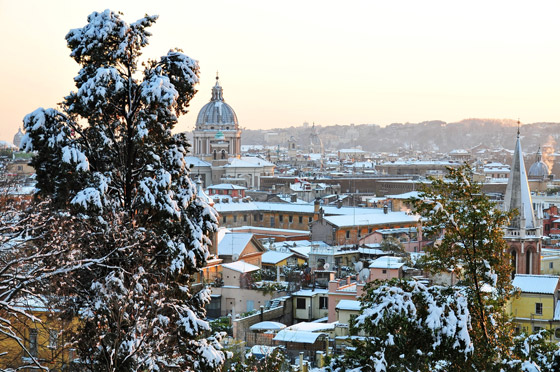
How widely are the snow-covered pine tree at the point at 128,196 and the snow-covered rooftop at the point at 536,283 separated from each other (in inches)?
432

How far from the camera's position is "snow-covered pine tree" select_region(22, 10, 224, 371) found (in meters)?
7.51

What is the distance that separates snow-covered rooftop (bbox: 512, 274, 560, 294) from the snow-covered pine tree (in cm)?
1098

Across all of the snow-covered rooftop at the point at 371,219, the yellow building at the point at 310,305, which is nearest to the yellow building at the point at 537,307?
the yellow building at the point at 310,305

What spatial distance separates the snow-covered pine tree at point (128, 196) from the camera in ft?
24.6

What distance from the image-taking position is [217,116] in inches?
2872

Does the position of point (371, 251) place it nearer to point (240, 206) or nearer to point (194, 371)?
point (240, 206)

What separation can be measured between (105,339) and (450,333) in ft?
9.78

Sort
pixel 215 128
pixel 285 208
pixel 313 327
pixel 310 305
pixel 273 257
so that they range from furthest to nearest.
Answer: pixel 215 128 < pixel 285 208 < pixel 273 257 < pixel 310 305 < pixel 313 327

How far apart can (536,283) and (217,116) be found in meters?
56.0

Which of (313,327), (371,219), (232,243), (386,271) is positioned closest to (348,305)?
(313,327)

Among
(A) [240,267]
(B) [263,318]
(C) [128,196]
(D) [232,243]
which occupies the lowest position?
(B) [263,318]

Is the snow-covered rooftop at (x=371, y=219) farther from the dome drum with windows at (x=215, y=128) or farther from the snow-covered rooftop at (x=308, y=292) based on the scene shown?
the dome drum with windows at (x=215, y=128)

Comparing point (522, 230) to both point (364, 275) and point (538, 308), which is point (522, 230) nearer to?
point (364, 275)

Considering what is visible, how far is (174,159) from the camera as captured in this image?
9.00 meters
